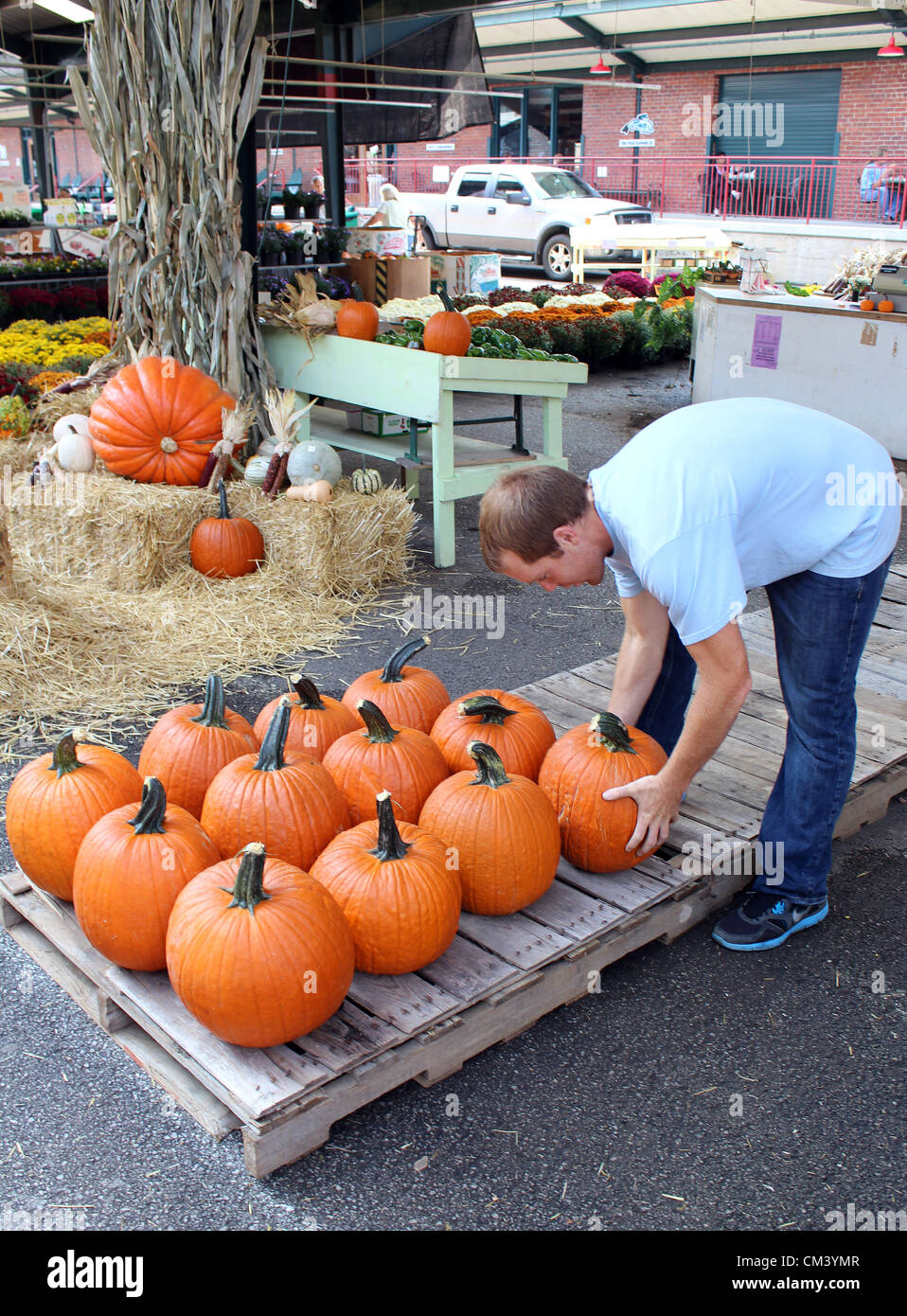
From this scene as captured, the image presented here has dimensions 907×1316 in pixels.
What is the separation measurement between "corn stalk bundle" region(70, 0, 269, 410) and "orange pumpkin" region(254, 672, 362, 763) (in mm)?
3989

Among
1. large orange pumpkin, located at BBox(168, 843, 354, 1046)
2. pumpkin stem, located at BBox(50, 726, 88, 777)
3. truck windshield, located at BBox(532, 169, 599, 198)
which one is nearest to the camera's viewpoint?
large orange pumpkin, located at BBox(168, 843, 354, 1046)

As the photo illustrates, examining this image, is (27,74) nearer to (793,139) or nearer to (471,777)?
(793,139)

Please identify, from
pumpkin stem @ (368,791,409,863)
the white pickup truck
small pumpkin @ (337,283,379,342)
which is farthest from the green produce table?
the white pickup truck

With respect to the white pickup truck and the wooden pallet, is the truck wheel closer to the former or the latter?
the white pickup truck

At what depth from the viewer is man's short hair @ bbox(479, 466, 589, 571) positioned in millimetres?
2436

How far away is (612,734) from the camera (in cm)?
285

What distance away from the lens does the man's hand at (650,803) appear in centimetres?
271

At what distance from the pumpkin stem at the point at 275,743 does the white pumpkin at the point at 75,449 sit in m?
4.01

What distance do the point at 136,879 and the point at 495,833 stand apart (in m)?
0.84

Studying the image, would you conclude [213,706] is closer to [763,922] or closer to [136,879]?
[136,879]

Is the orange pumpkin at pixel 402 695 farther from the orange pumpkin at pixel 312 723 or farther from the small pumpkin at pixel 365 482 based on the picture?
the small pumpkin at pixel 365 482

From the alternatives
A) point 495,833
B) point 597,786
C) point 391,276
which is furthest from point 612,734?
point 391,276
